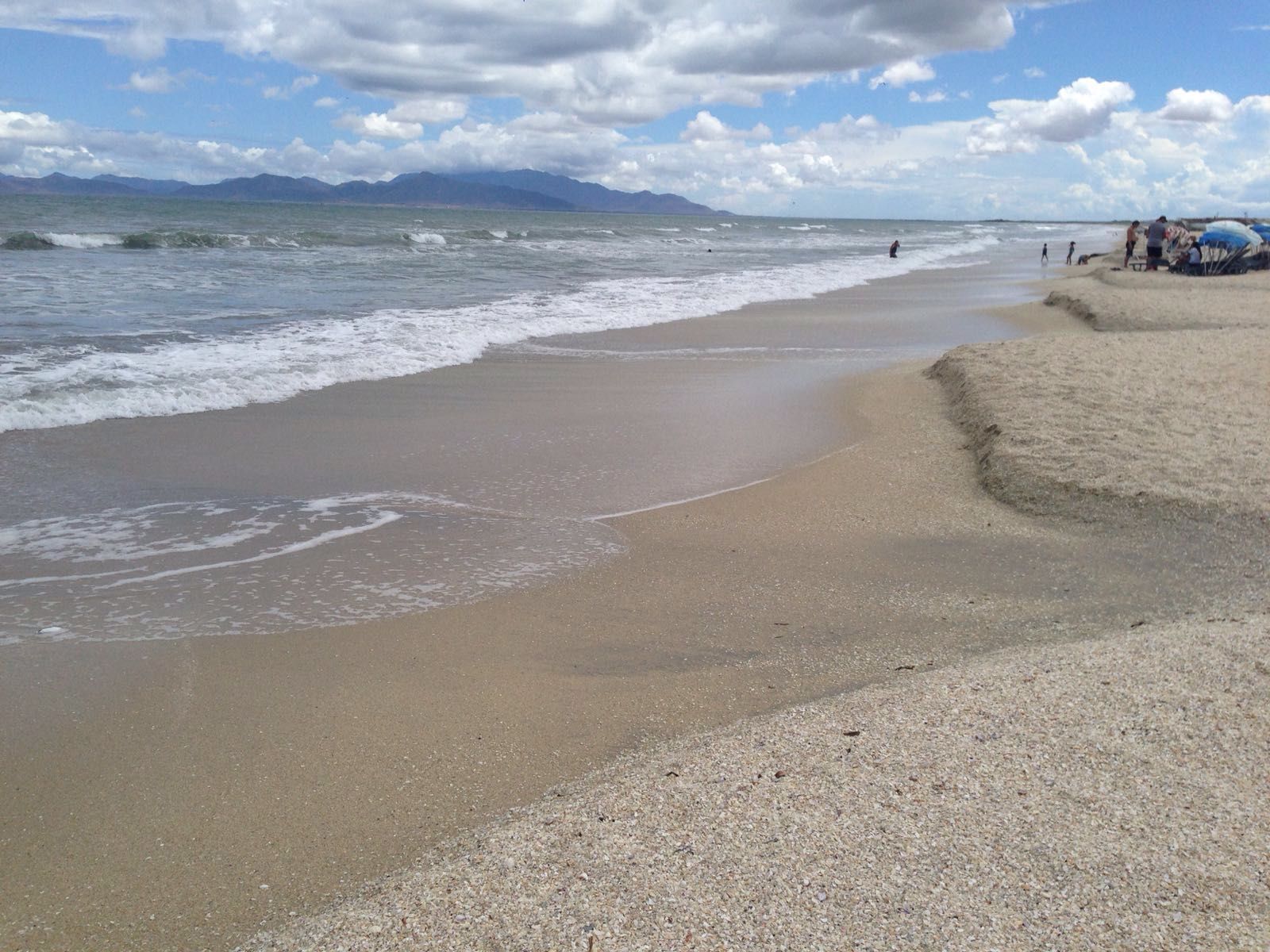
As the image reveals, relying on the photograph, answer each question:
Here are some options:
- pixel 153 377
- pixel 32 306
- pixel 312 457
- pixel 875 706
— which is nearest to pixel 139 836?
pixel 875 706

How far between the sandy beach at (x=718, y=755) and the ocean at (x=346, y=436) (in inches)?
20.3

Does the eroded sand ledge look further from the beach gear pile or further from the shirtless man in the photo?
the shirtless man

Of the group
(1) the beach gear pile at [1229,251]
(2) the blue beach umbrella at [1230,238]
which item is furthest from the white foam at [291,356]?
(2) the blue beach umbrella at [1230,238]

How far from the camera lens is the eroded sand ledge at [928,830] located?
7.50 feet

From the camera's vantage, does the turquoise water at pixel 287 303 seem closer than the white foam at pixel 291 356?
No

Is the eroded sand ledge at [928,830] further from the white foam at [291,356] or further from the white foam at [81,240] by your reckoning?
the white foam at [81,240]

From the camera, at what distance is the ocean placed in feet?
15.9

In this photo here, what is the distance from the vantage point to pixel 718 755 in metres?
3.16

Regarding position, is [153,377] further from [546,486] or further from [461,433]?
[546,486]

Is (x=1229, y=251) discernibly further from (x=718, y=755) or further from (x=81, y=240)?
(x=81, y=240)

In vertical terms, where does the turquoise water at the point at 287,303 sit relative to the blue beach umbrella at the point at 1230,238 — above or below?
below

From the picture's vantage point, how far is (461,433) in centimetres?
810

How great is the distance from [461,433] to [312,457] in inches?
54.5

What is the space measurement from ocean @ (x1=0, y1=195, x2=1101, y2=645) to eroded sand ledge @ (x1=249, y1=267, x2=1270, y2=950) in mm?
2099
